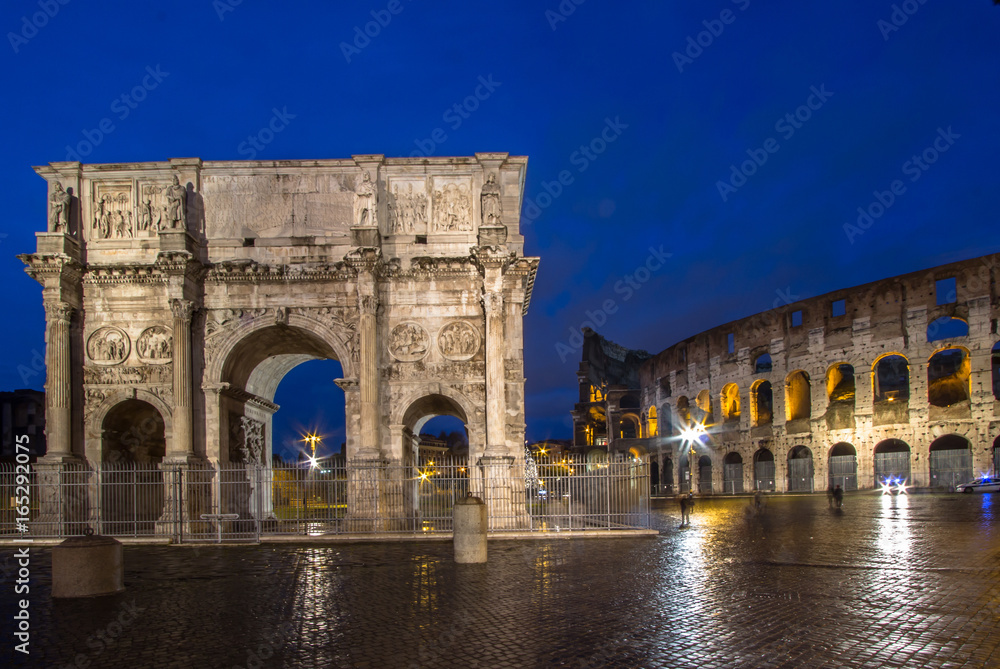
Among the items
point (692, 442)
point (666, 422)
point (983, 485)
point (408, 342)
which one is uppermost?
point (408, 342)

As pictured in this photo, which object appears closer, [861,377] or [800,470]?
[861,377]

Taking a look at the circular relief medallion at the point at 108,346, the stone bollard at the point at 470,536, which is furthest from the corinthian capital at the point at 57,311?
the stone bollard at the point at 470,536

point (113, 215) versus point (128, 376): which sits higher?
point (113, 215)

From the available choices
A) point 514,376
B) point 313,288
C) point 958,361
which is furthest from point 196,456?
point 958,361

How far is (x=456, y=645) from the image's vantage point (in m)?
6.94

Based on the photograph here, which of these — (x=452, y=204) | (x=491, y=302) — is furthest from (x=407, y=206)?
(x=491, y=302)

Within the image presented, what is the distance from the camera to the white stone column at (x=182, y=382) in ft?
64.5

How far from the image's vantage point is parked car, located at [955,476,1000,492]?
2825 centimetres

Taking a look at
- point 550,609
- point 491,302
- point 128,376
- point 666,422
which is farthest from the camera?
point 666,422

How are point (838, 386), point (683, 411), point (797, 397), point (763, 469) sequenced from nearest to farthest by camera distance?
point (838, 386) → point (797, 397) → point (763, 469) → point (683, 411)

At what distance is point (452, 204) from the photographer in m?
21.5

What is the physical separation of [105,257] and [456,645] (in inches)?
734

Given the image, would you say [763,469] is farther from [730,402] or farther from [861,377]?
[861,377]

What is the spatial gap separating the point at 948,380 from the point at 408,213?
3031 cm
